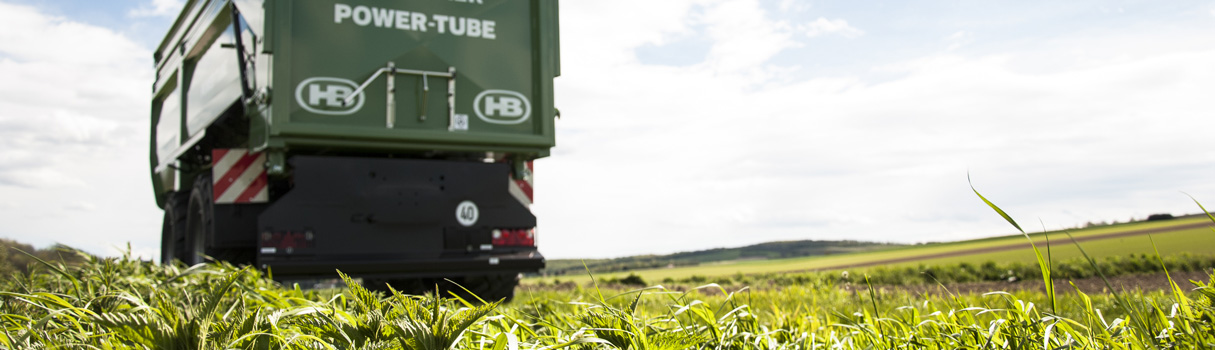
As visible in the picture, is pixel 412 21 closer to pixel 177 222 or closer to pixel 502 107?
pixel 502 107

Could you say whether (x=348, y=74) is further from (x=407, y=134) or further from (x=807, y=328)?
(x=807, y=328)

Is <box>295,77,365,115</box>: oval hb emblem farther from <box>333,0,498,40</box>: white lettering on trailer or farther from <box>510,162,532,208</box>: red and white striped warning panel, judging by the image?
<box>510,162,532,208</box>: red and white striped warning panel

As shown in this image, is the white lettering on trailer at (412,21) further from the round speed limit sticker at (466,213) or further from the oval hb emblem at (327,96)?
the round speed limit sticker at (466,213)

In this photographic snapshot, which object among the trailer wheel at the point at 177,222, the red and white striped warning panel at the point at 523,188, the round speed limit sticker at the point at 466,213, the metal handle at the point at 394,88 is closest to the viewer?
the metal handle at the point at 394,88

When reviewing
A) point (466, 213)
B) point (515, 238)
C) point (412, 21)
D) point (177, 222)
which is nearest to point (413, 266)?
point (466, 213)

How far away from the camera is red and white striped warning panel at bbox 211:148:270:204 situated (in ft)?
21.5

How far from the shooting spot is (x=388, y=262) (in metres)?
6.16

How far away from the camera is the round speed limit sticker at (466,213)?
256 inches

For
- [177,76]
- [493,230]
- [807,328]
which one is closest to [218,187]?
[493,230]

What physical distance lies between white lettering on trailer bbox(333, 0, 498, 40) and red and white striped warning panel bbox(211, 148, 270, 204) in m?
1.41

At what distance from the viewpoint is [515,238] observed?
6.71 meters

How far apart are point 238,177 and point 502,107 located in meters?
2.26

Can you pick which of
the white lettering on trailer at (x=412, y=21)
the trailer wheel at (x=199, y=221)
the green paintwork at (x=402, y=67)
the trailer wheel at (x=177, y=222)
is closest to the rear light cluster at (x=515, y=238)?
the green paintwork at (x=402, y=67)

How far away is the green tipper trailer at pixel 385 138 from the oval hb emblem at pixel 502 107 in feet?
0.03
